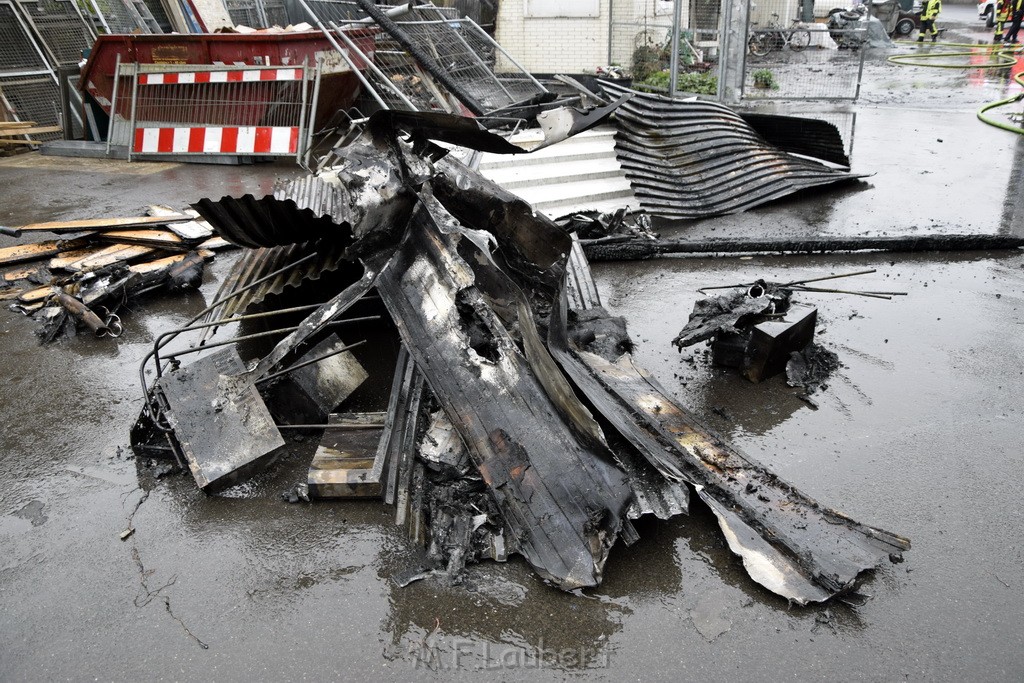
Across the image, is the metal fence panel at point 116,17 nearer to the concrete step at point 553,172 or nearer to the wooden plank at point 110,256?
the wooden plank at point 110,256

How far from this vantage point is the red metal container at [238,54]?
31.9ft

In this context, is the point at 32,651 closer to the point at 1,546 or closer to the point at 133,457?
the point at 1,546

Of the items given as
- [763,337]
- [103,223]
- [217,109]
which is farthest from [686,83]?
[103,223]

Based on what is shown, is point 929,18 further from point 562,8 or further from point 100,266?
point 100,266

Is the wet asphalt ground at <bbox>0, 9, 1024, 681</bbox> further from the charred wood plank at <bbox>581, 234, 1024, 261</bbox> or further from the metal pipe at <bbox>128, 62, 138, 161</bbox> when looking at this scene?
the metal pipe at <bbox>128, 62, 138, 161</bbox>

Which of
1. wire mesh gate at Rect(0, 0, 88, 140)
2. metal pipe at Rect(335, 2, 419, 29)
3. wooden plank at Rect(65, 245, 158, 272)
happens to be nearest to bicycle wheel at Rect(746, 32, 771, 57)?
metal pipe at Rect(335, 2, 419, 29)

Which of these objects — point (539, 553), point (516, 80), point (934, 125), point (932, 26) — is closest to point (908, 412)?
point (539, 553)

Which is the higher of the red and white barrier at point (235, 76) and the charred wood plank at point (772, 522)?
the red and white barrier at point (235, 76)

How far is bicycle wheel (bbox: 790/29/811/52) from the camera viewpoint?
1700 cm

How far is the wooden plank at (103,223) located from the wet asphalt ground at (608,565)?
6.29 feet

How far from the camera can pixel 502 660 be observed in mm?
2980

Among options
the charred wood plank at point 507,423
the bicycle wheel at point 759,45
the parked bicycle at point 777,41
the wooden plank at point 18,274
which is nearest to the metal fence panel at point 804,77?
the bicycle wheel at point 759,45

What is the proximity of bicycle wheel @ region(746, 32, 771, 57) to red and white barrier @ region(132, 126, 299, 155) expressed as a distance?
39.7 ft

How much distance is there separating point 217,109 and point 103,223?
3303mm
